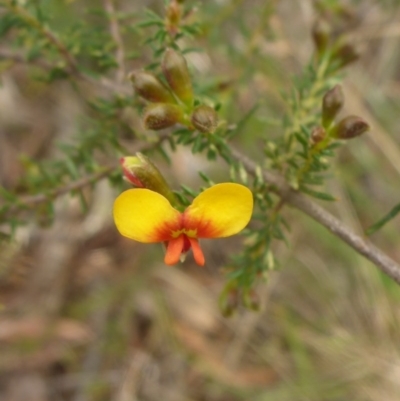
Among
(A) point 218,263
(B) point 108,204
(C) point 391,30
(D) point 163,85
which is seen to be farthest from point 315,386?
(D) point 163,85

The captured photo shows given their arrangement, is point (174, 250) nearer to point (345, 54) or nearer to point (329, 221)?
point (329, 221)

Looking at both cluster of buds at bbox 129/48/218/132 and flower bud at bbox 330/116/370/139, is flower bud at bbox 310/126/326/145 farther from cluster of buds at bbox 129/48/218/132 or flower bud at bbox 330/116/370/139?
cluster of buds at bbox 129/48/218/132

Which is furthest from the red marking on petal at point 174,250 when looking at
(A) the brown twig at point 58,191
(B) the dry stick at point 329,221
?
(A) the brown twig at point 58,191

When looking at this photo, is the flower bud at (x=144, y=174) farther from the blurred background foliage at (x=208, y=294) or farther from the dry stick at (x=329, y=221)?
the blurred background foliage at (x=208, y=294)

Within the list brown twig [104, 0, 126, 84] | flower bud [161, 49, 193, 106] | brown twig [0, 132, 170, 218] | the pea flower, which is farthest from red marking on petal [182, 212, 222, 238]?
brown twig [104, 0, 126, 84]

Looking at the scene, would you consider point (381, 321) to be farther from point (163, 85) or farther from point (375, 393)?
point (163, 85)

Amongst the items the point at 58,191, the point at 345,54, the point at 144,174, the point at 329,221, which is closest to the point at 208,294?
the point at 58,191

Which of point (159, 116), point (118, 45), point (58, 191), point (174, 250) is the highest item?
point (159, 116)
